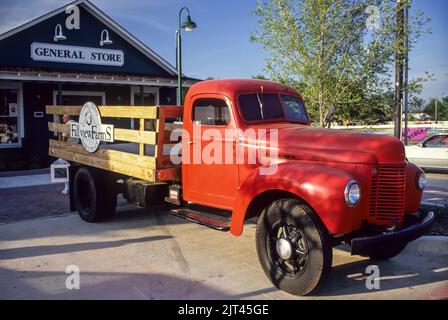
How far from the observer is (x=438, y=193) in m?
9.31

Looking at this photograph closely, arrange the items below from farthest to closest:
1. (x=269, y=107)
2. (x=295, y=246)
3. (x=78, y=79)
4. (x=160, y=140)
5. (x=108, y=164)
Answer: (x=78, y=79) → (x=108, y=164) → (x=160, y=140) → (x=269, y=107) → (x=295, y=246)

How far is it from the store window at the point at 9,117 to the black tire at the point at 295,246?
12.5 meters

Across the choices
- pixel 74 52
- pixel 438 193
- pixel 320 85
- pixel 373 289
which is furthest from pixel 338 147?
pixel 74 52

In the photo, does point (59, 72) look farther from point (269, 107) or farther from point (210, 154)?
point (269, 107)

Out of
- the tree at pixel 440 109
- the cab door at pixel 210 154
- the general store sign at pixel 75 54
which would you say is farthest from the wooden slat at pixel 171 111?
the tree at pixel 440 109

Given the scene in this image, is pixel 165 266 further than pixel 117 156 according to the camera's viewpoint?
No

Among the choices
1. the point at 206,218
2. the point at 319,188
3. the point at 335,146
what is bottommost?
the point at 206,218

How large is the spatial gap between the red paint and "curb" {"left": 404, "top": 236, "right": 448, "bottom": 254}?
114cm

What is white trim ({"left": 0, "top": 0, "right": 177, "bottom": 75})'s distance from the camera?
1460 centimetres

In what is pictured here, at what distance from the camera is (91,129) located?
272 inches

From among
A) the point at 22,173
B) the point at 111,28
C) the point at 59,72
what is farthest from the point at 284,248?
the point at 111,28

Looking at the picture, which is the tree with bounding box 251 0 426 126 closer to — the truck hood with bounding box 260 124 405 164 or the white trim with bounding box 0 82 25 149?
the truck hood with bounding box 260 124 405 164

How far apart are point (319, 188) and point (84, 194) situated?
4798mm

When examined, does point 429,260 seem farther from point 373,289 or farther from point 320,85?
point 320,85
